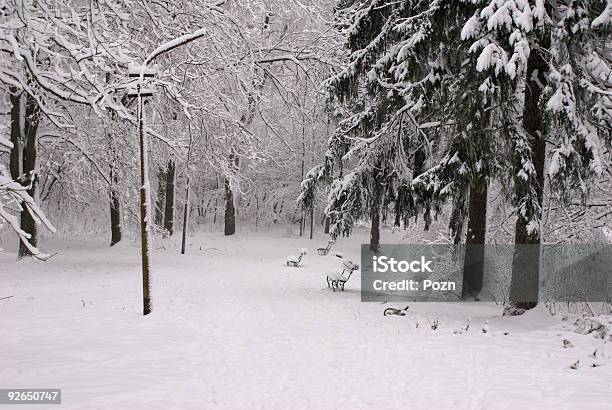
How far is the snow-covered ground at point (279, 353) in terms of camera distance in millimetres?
5750

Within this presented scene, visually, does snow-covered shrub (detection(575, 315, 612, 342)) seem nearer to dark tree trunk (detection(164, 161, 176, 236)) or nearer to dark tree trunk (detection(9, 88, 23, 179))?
dark tree trunk (detection(9, 88, 23, 179))

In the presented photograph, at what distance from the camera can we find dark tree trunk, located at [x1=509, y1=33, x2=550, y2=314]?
9352 millimetres

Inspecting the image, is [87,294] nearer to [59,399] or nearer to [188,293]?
[188,293]

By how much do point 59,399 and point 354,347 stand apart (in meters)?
4.48

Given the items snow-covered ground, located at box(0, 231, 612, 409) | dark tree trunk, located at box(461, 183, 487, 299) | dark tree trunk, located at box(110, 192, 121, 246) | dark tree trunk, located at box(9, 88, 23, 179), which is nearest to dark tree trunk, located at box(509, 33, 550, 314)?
snow-covered ground, located at box(0, 231, 612, 409)

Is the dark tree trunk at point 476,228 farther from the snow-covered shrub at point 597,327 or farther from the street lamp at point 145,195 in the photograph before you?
the street lamp at point 145,195

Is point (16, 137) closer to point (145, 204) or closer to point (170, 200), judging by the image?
point (145, 204)

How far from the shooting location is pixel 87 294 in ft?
39.0

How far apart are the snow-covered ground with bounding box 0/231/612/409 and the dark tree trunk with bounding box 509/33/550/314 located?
17.2 inches

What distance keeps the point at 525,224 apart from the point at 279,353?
537 centimetres

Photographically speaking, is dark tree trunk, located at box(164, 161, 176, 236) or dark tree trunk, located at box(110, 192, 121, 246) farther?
dark tree trunk, located at box(164, 161, 176, 236)

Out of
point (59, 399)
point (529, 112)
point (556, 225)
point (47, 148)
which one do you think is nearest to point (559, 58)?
point (529, 112)
